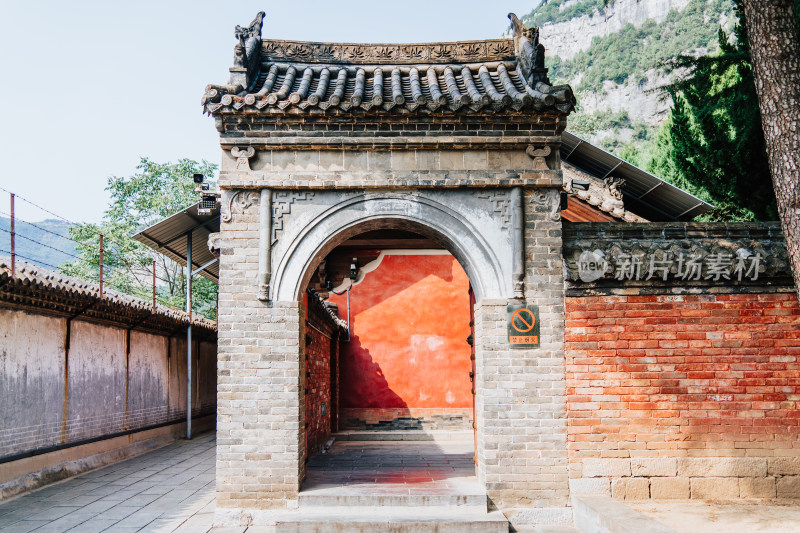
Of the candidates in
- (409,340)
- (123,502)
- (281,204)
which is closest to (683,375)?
(281,204)

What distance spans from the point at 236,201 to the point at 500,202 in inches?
110

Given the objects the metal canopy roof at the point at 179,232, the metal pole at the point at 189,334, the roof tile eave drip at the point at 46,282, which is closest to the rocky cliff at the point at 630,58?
the metal canopy roof at the point at 179,232

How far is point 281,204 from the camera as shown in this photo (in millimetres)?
6406

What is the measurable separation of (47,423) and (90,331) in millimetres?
1716

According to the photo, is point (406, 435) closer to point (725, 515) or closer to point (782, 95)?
point (725, 515)

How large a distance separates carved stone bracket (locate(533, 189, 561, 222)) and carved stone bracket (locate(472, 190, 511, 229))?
0.31m

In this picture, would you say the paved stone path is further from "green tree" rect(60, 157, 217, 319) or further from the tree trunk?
"green tree" rect(60, 157, 217, 319)

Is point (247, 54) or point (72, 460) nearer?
point (247, 54)

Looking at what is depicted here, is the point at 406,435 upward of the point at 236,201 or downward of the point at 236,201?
downward

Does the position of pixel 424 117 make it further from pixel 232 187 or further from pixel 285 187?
pixel 232 187

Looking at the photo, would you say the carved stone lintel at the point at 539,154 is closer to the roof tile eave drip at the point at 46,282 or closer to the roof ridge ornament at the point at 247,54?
the roof ridge ornament at the point at 247,54

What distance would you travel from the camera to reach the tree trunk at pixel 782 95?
4.95m

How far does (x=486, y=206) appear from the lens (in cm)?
645

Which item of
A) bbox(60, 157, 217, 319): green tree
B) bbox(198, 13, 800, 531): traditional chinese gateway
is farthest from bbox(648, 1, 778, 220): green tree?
bbox(60, 157, 217, 319): green tree
